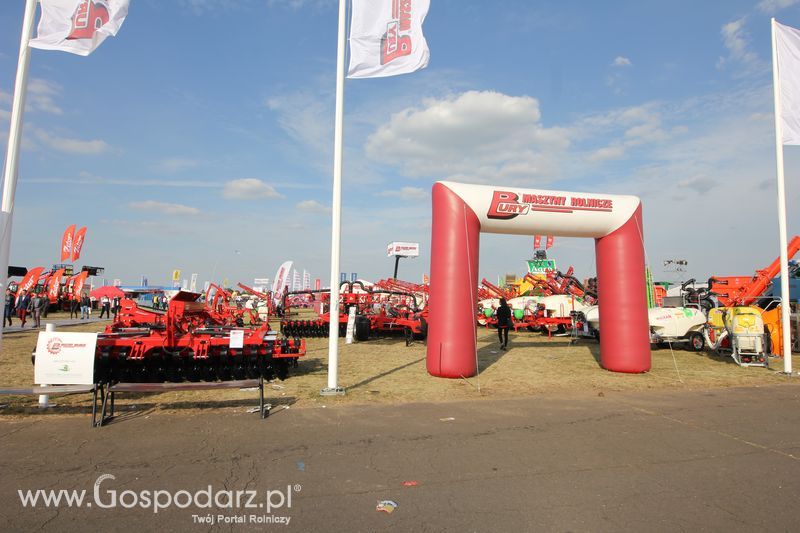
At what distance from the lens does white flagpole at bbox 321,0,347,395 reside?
8117 mm

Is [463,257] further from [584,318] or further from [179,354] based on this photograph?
[584,318]

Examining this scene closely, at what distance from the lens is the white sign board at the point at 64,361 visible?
623cm

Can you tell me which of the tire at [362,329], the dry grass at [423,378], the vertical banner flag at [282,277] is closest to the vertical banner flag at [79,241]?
the vertical banner flag at [282,277]

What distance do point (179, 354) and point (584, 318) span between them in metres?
14.8

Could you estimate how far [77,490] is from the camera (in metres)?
4.11

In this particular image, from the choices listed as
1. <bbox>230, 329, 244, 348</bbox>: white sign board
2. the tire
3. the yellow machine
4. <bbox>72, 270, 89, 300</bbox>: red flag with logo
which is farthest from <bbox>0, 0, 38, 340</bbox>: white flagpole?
<bbox>72, 270, 89, 300</bbox>: red flag with logo

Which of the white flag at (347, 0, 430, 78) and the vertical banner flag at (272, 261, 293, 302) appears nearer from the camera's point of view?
the white flag at (347, 0, 430, 78)

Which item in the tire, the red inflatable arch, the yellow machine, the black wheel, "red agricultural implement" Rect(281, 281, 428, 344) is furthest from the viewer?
the tire

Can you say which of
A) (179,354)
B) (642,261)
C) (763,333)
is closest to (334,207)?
(179,354)

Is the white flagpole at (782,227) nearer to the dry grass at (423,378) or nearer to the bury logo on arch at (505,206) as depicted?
the dry grass at (423,378)

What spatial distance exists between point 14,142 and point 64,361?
3.51 m

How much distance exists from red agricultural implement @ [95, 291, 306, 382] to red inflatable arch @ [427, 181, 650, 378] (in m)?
3.25

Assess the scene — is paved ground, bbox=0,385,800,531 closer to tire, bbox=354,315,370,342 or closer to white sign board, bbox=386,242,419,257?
tire, bbox=354,315,370,342

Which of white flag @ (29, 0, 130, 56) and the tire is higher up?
white flag @ (29, 0, 130, 56)
